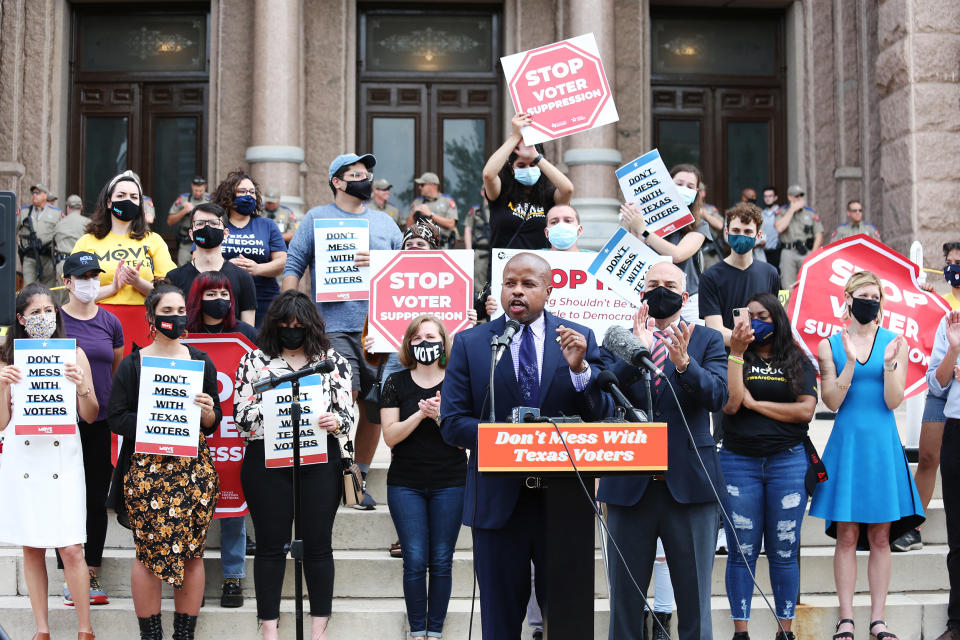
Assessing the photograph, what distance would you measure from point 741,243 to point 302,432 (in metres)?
3.15

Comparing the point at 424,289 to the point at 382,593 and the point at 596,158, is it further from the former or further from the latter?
the point at 596,158

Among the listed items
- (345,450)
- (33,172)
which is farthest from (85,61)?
(345,450)

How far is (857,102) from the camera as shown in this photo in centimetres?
1673

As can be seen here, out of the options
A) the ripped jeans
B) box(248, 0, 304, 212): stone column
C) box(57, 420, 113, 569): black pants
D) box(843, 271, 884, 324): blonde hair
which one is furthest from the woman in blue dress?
box(248, 0, 304, 212): stone column

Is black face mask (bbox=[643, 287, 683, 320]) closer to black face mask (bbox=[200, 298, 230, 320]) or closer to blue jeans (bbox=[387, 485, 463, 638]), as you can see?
blue jeans (bbox=[387, 485, 463, 638])

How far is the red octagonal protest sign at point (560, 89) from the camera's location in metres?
7.65

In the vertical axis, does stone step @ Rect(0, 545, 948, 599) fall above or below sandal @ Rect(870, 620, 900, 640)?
above

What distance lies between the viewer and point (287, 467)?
6.55 metres

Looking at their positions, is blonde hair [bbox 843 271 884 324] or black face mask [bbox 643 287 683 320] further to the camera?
blonde hair [bbox 843 271 884 324]

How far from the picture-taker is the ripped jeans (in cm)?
641

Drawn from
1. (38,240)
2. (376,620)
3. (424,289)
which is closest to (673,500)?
(376,620)

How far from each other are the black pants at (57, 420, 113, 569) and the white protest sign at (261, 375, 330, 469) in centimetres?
119

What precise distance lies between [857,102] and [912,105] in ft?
8.08

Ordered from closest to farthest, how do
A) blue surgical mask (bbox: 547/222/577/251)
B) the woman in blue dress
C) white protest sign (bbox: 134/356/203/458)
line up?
white protest sign (bbox: 134/356/203/458) → the woman in blue dress → blue surgical mask (bbox: 547/222/577/251)
